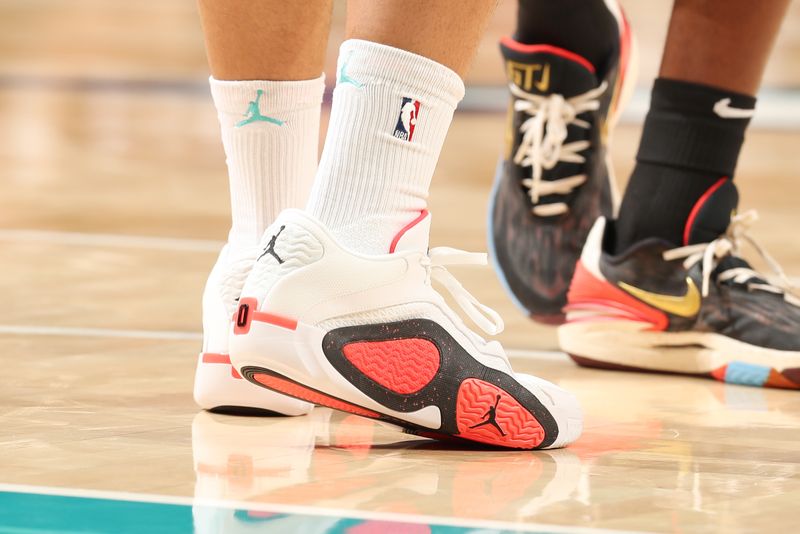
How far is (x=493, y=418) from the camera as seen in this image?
0.99 meters

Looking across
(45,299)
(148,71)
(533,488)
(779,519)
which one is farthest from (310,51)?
(148,71)

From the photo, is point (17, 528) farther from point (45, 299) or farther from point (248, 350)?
point (45, 299)

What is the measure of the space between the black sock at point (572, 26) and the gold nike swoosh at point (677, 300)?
317mm

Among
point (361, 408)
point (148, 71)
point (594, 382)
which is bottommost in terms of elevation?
point (148, 71)

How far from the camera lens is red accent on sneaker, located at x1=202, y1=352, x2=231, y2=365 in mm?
1105

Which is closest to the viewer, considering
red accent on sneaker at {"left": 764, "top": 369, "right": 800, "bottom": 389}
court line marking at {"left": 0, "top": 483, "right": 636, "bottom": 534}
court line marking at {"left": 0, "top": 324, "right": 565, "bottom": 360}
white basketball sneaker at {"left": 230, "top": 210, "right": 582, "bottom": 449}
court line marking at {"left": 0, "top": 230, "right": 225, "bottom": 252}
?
court line marking at {"left": 0, "top": 483, "right": 636, "bottom": 534}

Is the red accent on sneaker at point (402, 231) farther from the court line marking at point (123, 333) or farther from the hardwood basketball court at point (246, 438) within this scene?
the court line marking at point (123, 333)

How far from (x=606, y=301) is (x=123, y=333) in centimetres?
55

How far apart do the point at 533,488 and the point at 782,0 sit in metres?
0.79

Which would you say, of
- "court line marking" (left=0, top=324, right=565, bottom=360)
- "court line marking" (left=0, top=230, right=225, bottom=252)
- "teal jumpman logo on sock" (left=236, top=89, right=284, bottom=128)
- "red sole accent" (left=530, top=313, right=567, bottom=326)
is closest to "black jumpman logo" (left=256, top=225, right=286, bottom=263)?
"teal jumpman logo on sock" (left=236, top=89, right=284, bottom=128)

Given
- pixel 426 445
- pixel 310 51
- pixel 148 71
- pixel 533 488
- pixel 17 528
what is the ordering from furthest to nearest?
pixel 148 71 < pixel 310 51 < pixel 426 445 < pixel 533 488 < pixel 17 528

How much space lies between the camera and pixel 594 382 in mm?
1378

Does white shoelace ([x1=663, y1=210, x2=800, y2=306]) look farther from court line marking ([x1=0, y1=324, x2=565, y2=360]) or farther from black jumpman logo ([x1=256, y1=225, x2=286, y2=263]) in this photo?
black jumpman logo ([x1=256, y1=225, x2=286, y2=263])

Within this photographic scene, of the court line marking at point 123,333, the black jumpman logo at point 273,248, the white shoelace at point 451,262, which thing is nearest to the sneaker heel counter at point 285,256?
the black jumpman logo at point 273,248
